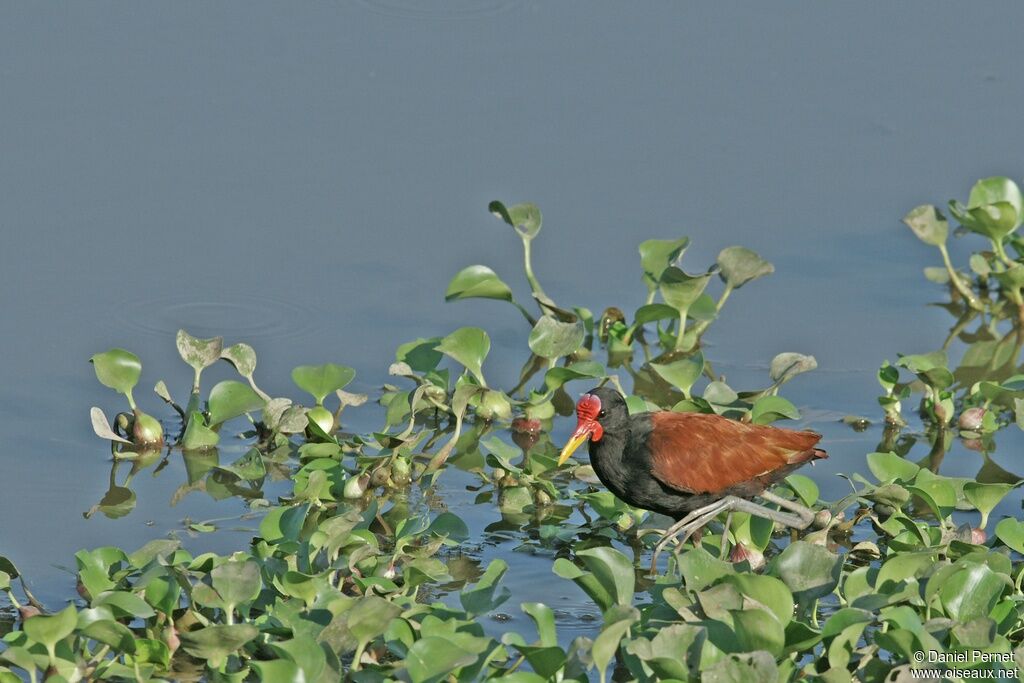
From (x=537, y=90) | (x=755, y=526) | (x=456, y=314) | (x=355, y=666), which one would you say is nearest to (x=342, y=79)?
(x=537, y=90)

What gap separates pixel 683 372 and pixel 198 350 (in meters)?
2.24

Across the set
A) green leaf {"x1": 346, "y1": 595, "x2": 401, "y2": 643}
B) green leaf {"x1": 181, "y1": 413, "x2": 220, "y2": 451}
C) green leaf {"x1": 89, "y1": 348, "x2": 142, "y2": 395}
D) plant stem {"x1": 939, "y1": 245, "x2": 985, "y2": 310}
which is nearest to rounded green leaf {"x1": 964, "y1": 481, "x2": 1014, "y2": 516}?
green leaf {"x1": 346, "y1": 595, "x2": 401, "y2": 643}

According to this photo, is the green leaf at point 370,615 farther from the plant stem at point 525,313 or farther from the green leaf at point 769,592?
the plant stem at point 525,313

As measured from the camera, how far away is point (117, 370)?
7992 mm

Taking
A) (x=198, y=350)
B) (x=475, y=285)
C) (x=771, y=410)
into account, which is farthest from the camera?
(x=475, y=285)

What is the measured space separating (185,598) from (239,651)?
416 mm

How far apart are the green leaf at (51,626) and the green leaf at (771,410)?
329cm

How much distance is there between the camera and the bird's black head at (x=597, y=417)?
7.30 meters

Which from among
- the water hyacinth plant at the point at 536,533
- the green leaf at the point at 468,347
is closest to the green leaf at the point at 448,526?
the water hyacinth plant at the point at 536,533

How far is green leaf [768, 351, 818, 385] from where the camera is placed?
8.22 meters

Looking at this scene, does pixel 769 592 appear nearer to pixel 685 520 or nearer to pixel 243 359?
pixel 685 520

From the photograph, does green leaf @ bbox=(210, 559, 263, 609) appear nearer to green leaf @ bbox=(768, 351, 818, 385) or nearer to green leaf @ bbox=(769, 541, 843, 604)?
green leaf @ bbox=(769, 541, 843, 604)

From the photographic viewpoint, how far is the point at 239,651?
6.17 meters

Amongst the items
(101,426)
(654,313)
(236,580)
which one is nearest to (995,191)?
(654,313)
